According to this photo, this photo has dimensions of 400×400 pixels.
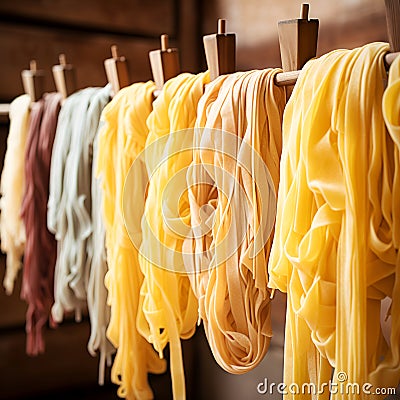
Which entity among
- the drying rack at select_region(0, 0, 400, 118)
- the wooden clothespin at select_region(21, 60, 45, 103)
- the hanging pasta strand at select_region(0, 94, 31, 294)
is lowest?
the hanging pasta strand at select_region(0, 94, 31, 294)

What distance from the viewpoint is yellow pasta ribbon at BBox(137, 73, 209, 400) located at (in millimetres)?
964

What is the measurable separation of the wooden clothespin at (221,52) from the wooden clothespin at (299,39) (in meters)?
0.13

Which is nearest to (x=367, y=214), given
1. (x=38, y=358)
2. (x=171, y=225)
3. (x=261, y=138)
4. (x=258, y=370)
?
(x=261, y=138)

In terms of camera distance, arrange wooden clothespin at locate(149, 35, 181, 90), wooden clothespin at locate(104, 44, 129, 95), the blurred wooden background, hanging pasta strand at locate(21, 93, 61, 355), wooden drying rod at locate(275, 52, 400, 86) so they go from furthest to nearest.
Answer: the blurred wooden background → hanging pasta strand at locate(21, 93, 61, 355) → wooden clothespin at locate(104, 44, 129, 95) → wooden clothespin at locate(149, 35, 181, 90) → wooden drying rod at locate(275, 52, 400, 86)

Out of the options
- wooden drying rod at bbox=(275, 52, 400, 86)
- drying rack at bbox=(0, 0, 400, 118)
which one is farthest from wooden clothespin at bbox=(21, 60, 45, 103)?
wooden drying rod at bbox=(275, 52, 400, 86)

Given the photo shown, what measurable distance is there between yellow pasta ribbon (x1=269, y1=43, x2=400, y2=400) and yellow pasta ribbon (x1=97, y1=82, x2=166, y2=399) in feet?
1.25

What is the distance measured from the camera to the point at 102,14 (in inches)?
74.2

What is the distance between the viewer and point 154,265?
995 mm

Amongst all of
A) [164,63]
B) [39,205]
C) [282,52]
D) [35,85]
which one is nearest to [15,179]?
[39,205]

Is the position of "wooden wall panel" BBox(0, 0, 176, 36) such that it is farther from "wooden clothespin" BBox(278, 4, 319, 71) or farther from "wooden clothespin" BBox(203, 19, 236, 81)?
"wooden clothespin" BBox(278, 4, 319, 71)

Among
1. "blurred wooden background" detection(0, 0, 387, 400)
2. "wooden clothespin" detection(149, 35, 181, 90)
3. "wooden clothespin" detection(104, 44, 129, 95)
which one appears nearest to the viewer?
"wooden clothespin" detection(149, 35, 181, 90)

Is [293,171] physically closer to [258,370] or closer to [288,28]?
[288,28]

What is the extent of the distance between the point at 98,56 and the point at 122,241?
0.98 metres
